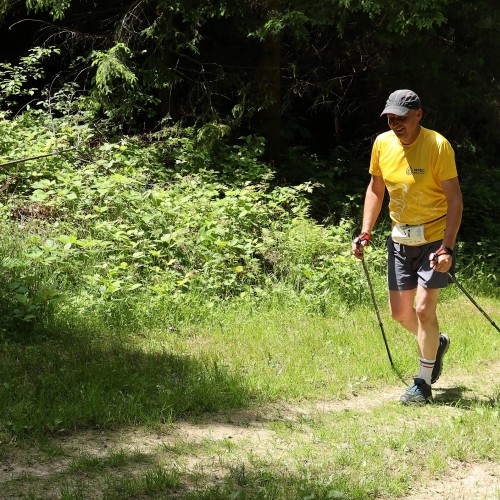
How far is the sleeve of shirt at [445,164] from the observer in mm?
5793

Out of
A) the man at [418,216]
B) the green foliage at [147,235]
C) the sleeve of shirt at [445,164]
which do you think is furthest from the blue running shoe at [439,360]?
the green foliage at [147,235]

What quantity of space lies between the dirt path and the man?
638 mm

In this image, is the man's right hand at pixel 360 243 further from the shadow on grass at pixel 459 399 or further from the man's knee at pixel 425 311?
the shadow on grass at pixel 459 399

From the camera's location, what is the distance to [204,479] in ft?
15.2

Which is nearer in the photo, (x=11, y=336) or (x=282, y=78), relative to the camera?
(x=11, y=336)

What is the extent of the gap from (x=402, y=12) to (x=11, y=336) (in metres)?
6.39

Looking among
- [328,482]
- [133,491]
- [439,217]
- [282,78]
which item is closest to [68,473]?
[133,491]

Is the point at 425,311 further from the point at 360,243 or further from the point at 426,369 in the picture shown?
the point at 360,243

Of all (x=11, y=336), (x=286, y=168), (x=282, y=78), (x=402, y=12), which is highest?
(x=402, y=12)

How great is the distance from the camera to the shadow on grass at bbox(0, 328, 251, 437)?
542 centimetres

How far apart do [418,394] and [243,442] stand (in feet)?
5.47

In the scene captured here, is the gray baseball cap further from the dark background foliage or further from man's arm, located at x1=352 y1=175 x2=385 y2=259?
the dark background foliage

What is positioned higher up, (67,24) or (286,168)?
(67,24)

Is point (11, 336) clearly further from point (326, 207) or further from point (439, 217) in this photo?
point (326, 207)
